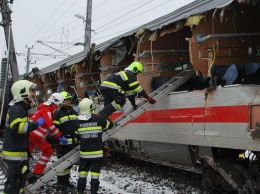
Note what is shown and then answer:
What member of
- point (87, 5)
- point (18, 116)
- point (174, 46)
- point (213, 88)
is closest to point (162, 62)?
point (174, 46)

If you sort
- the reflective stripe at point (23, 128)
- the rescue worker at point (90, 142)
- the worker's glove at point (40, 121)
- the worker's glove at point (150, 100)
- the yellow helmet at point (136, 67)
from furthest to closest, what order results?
the yellow helmet at point (136, 67) → the worker's glove at point (150, 100) → the worker's glove at point (40, 121) → the rescue worker at point (90, 142) → the reflective stripe at point (23, 128)

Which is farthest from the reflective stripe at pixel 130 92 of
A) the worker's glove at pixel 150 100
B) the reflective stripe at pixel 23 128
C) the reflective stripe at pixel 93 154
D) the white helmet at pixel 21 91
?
the reflective stripe at pixel 23 128

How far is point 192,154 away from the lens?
20.3 feet

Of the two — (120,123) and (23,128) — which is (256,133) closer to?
(120,123)

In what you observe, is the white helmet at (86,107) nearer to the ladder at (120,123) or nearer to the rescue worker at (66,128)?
the ladder at (120,123)

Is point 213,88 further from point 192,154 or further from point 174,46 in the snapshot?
point 174,46

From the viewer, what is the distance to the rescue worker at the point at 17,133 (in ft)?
15.0

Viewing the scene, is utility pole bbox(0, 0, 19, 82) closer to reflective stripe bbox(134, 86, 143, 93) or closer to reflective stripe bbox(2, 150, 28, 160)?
reflective stripe bbox(134, 86, 143, 93)

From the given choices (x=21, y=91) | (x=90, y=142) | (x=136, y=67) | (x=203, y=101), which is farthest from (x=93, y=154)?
(x=203, y=101)

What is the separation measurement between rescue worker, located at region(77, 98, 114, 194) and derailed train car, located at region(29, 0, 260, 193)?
3.98 ft

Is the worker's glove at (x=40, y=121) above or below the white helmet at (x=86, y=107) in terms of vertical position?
below

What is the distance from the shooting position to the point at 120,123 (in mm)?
6359

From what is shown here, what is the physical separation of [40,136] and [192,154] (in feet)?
8.64

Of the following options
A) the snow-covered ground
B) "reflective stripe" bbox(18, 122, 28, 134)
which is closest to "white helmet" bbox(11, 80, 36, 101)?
"reflective stripe" bbox(18, 122, 28, 134)
